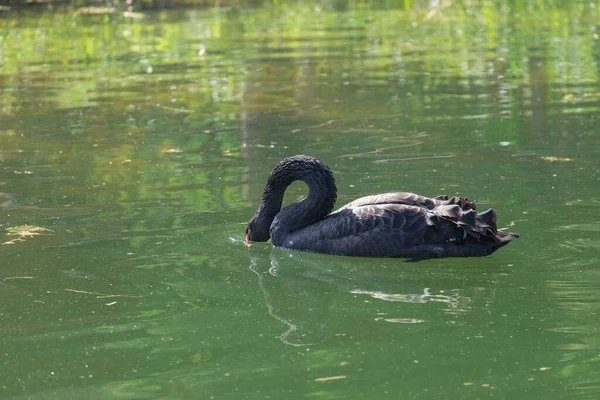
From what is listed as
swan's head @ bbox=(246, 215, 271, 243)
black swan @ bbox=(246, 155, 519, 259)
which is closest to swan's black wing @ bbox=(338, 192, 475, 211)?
black swan @ bbox=(246, 155, 519, 259)

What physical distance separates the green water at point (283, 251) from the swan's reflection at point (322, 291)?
0.02 m

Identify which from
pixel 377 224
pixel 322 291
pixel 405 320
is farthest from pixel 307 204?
pixel 405 320

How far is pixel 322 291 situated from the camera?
232 inches

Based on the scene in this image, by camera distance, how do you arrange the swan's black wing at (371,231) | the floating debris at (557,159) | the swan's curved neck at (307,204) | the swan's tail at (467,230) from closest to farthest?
the swan's tail at (467,230) → the swan's black wing at (371,231) → the swan's curved neck at (307,204) → the floating debris at (557,159)

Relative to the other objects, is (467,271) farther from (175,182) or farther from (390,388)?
(175,182)

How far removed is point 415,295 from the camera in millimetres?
5703

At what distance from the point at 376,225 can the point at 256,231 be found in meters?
0.92

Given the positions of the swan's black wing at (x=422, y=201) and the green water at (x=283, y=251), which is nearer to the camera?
the green water at (x=283, y=251)

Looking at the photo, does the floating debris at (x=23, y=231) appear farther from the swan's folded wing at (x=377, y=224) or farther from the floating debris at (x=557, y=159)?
the floating debris at (x=557, y=159)

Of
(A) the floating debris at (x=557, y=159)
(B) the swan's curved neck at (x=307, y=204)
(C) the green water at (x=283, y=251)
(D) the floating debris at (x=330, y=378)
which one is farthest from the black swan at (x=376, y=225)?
(A) the floating debris at (x=557, y=159)

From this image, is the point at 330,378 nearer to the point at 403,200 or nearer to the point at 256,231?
the point at 403,200

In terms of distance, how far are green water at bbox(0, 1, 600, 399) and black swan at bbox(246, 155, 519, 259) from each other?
0.36ft

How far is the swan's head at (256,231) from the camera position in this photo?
23.1ft

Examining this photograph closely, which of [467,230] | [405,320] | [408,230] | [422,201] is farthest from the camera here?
[422,201]
